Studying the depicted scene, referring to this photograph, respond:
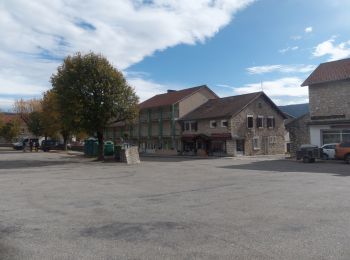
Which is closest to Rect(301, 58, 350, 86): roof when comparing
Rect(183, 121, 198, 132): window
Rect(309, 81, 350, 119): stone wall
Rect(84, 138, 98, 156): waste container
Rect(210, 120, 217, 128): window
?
Rect(309, 81, 350, 119): stone wall

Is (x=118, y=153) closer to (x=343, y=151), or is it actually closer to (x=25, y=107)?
(x=343, y=151)

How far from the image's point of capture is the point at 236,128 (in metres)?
46.4

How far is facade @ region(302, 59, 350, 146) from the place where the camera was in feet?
114

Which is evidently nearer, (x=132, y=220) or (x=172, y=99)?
(x=132, y=220)

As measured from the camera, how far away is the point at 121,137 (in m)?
67.5

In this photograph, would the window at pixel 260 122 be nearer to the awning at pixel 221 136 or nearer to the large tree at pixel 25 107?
the awning at pixel 221 136

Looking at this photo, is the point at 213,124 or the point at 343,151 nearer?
the point at 343,151

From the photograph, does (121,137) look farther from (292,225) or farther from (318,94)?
(292,225)

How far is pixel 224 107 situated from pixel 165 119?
9.38m

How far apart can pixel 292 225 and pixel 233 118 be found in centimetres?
3819

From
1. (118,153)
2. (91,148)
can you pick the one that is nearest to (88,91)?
(118,153)

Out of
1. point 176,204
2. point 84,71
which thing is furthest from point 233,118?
point 176,204

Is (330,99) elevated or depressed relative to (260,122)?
elevated

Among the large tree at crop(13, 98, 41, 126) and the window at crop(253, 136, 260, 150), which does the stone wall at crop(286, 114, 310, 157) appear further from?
the large tree at crop(13, 98, 41, 126)
